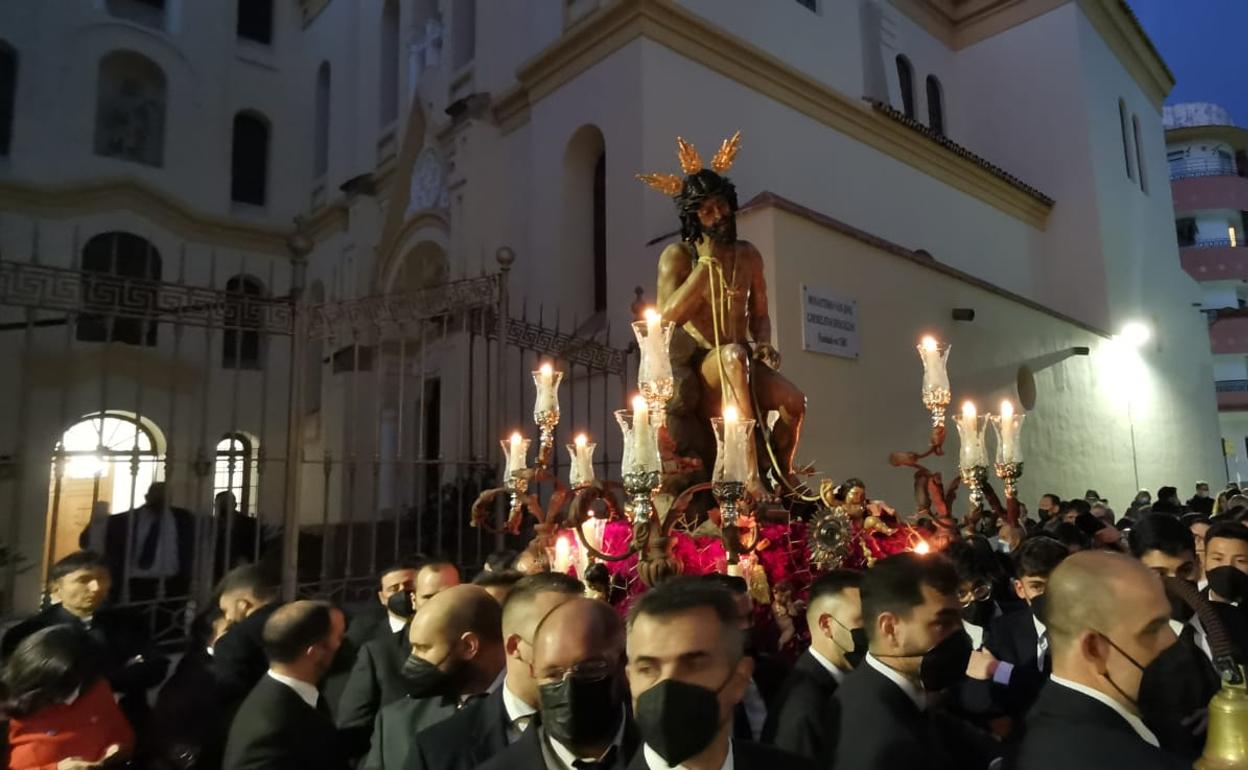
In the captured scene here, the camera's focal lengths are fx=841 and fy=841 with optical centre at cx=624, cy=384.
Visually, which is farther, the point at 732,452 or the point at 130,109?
the point at 130,109

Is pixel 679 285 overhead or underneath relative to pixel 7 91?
underneath

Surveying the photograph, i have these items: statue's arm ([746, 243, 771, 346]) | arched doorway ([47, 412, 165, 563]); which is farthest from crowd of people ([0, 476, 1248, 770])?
arched doorway ([47, 412, 165, 563])

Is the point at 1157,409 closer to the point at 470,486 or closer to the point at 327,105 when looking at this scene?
the point at 470,486

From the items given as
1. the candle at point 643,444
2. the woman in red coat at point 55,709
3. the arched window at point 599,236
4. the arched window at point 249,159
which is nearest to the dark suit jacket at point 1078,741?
the candle at point 643,444

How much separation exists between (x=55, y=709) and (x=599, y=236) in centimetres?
928

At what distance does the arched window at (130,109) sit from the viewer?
1587 centimetres

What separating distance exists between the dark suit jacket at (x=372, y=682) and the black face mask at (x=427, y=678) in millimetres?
646

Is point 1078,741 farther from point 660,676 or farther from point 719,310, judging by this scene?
point 719,310

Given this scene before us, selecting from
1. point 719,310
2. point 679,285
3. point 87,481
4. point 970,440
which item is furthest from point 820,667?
point 87,481

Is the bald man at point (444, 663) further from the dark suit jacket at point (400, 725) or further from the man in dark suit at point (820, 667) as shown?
the man in dark suit at point (820, 667)

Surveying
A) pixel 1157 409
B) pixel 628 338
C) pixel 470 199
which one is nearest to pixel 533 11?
pixel 470 199

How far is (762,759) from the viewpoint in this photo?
1.76m

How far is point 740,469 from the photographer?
10.7ft

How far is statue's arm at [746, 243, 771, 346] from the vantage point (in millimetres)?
5625
